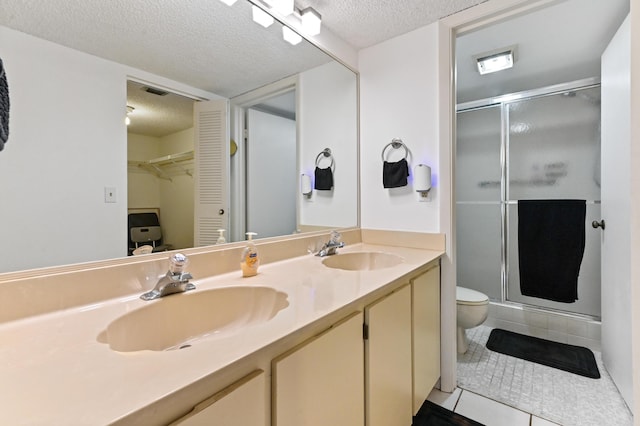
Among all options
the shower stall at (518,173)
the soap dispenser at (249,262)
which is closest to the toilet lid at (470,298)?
the shower stall at (518,173)

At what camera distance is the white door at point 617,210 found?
4.60 feet

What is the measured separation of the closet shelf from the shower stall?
100 inches

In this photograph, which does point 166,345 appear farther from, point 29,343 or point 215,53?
point 215,53

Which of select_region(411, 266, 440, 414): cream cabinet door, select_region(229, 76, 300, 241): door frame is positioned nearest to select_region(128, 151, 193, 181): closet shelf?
select_region(229, 76, 300, 241): door frame

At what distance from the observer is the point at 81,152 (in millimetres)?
872

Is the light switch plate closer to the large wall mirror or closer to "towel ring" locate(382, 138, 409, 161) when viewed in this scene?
the large wall mirror

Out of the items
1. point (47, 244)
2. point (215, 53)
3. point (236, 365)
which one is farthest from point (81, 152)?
point (236, 365)

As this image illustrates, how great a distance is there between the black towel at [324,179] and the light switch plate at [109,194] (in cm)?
114

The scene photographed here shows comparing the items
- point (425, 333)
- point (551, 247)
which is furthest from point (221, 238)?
point (551, 247)

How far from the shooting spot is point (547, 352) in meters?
2.00

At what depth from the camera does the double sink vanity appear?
1.47ft

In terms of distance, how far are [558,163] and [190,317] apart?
2.89 m

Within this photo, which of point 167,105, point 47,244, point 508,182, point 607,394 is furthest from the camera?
point 508,182

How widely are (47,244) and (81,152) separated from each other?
0.29 meters
